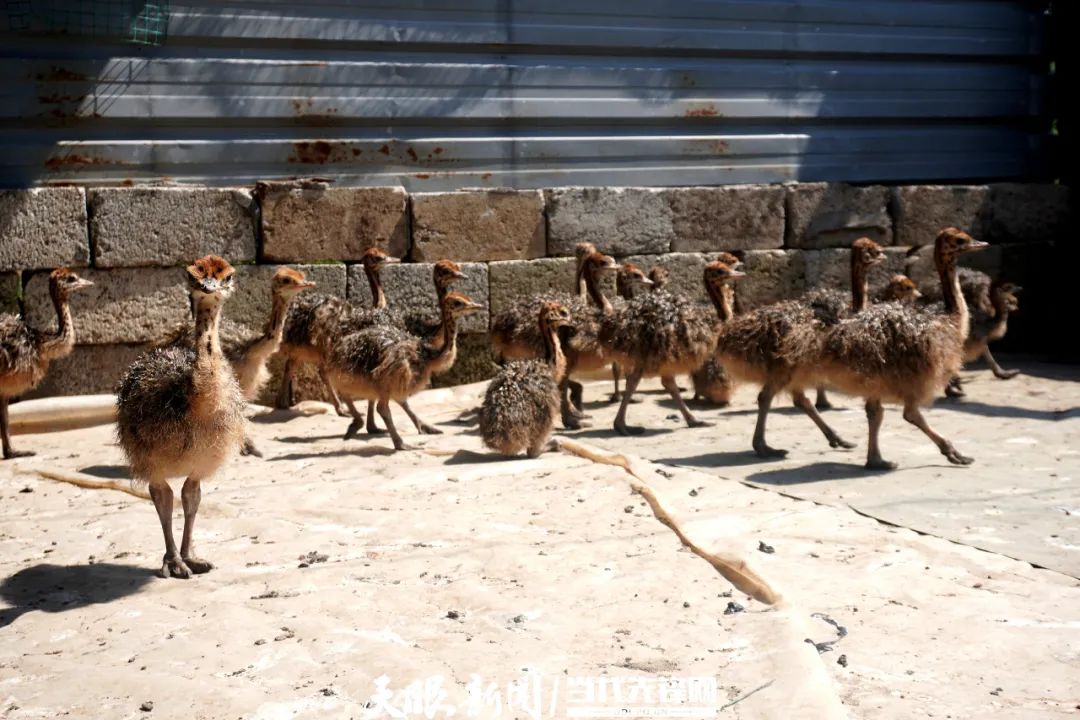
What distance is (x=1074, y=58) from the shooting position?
1305 cm

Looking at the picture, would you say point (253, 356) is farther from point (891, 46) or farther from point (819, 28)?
point (891, 46)

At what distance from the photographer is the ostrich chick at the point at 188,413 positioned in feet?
18.1

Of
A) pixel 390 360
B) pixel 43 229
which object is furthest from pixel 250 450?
pixel 43 229

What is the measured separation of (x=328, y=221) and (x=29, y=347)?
287 cm

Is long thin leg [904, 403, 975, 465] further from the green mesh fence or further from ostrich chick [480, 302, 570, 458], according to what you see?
the green mesh fence

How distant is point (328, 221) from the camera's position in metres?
10.4

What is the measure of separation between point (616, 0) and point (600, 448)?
508cm

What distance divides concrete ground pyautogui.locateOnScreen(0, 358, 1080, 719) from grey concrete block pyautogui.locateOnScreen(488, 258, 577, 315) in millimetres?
2915

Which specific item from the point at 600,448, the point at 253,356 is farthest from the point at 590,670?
the point at 253,356

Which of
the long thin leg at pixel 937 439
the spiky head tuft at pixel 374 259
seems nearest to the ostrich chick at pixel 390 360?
the spiky head tuft at pixel 374 259

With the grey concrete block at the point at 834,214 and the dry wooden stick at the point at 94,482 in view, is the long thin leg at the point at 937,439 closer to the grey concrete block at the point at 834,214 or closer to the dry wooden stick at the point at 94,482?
the grey concrete block at the point at 834,214

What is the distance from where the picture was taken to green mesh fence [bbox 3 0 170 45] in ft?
30.4

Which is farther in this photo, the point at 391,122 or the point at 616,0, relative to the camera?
the point at 616,0

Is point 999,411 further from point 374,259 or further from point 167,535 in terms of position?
point 167,535
